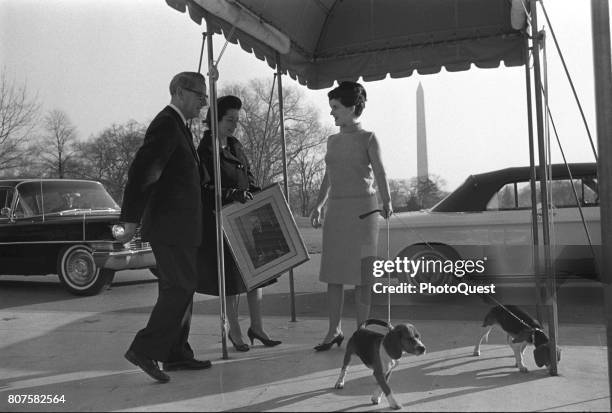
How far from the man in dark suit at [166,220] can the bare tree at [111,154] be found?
51458mm

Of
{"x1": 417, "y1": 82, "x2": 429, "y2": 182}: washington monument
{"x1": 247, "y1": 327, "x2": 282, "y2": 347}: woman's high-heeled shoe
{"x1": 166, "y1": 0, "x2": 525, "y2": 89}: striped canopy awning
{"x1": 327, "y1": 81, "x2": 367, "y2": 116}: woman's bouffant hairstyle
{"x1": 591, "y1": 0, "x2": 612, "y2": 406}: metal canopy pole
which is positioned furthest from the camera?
{"x1": 417, "y1": 82, "x2": 429, "y2": 182}: washington monument

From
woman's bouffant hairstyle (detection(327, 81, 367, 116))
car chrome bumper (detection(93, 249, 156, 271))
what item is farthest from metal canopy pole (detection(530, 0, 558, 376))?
car chrome bumper (detection(93, 249, 156, 271))

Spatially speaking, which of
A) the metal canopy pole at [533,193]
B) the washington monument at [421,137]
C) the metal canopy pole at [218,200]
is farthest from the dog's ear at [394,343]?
the washington monument at [421,137]

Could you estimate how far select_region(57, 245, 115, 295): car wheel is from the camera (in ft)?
26.8

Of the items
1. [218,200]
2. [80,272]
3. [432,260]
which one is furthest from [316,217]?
[80,272]

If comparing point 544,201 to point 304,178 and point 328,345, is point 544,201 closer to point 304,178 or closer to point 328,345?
point 328,345

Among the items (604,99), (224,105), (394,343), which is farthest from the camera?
(224,105)

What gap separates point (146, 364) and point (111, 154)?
177ft

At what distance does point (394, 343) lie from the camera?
10.0 ft

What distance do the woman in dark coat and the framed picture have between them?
107mm

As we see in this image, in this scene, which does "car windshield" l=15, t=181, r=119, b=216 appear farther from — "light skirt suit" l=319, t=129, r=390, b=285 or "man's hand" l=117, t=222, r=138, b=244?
"light skirt suit" l=319, t=129, r=390, b=285

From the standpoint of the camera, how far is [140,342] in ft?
11.8

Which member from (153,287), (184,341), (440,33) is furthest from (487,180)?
(153,287)

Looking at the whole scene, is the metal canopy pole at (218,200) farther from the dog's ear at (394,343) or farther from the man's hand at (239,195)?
the dog's ear at (394,343)
